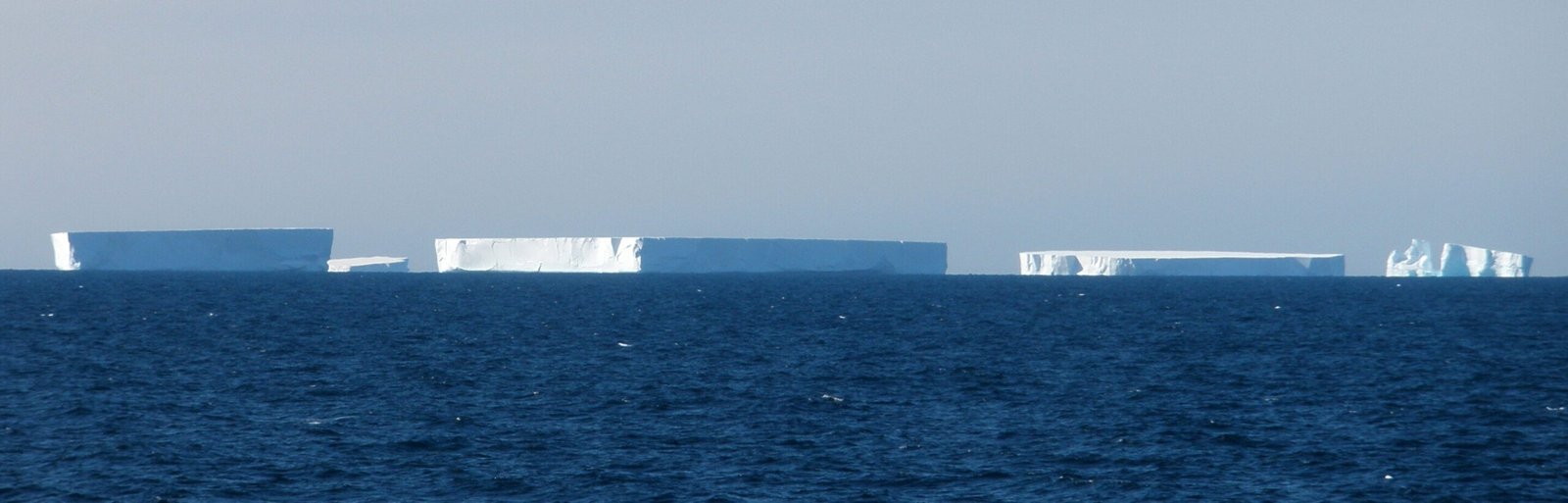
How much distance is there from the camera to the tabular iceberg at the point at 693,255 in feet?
307

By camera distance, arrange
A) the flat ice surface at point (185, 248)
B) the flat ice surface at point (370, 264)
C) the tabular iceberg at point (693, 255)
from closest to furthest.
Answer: the flat ice surface at point (185, 248) → the tabular iceberg at point (693, 255) → the flat ice surface at point (370, 264)

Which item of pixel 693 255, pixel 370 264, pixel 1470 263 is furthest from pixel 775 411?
pixel 370 264

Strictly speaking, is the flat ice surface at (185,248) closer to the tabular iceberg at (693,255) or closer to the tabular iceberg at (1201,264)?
the tabular iceberg at (693,255)

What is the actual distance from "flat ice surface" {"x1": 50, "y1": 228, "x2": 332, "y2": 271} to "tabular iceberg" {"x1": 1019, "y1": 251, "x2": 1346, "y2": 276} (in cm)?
5037

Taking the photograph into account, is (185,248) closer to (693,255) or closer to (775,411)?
(693,255)

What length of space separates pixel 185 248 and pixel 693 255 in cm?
2900

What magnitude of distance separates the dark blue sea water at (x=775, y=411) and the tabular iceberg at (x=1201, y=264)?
190 ft

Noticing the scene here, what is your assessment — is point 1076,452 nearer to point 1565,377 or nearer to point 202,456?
point 202,456

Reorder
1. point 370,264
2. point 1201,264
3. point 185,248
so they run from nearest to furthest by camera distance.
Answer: point 185,248
point 1201,264
point 370,264

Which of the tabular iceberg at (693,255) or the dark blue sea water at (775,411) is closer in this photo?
the dark blue sea water at (775,411)

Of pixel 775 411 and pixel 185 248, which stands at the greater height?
pixel 185 248

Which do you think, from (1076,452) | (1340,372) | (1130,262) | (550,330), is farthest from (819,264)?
(1076,452)

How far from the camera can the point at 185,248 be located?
284ft

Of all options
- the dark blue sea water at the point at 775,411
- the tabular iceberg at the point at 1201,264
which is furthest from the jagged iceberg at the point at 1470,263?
the dark blue sea water at the point at 775,411
